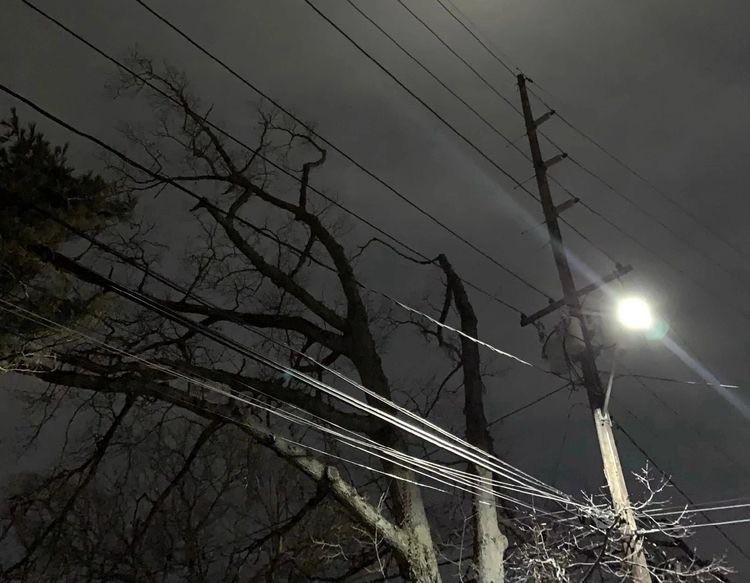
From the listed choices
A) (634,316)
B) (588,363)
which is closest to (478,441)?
(588,363)

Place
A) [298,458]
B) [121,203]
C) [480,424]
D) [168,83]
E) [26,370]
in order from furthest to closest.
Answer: [168,83] → [480,424] → [121,203] → [298,458] → [26,370]

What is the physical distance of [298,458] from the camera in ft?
23.5

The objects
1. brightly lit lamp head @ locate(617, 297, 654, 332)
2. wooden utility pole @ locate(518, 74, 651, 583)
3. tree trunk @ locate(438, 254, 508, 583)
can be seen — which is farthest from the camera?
tree trunk @ locate(438, 254, 508, 583)

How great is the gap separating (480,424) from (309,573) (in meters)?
3.75

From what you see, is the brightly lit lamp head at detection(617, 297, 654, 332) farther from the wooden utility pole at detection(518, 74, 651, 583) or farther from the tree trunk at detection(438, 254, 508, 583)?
the tree trunk at detection(438, 254, 508, 583)

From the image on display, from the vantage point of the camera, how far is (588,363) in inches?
280

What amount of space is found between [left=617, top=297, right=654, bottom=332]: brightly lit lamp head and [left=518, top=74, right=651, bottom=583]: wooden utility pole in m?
0.72

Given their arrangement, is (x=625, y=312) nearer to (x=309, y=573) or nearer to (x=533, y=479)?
(x=533, y=479)

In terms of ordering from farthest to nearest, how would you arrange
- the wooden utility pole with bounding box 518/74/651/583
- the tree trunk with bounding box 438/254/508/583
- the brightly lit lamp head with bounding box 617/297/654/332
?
the tree trunk with bounding box 438/254/508/583
the brightly lit lamp head with bounding box 617/297/654/332
the wooden utility pole with bounding box 518/74/651/583

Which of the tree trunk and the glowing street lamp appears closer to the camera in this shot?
the glowing street lamp

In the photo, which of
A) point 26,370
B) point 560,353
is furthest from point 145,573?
point 560,353

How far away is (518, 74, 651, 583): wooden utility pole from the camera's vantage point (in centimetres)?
603

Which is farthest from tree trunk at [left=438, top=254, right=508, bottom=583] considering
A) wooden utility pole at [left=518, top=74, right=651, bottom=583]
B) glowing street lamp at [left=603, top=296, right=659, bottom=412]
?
glowing street lamp at [left=603, top=296, right=659, bottom=412]

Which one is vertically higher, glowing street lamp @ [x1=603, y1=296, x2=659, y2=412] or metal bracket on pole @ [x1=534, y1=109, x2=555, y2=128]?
metal bracket on pole @ [x1=534, y1=109, x2=555, y2=128]
